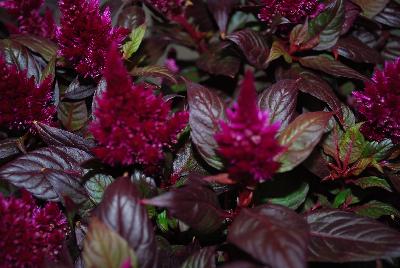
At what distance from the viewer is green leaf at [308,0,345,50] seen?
114cm

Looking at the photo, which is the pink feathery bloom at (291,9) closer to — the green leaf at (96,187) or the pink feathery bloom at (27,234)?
the green leaf at (96,187)

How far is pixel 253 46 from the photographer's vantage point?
3.78 ft

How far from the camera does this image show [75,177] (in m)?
0.96

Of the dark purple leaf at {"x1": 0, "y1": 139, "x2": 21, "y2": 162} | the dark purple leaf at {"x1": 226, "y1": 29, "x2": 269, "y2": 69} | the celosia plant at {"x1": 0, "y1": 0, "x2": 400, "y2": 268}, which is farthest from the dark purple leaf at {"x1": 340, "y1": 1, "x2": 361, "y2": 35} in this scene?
the dark purple leaf at {"x1": 0, "y1": 139, "x2": 21, "y2": 162}

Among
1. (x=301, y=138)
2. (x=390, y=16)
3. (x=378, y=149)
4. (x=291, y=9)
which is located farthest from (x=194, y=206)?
(x=390, y=16)

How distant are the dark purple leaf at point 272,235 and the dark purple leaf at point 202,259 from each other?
99 mm

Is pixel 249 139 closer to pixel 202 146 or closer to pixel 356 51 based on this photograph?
pixel 202 146

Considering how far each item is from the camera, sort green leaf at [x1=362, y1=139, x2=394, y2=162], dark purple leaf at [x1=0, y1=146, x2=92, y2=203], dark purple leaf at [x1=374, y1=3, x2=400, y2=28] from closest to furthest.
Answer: dark purple leaf at [x1=0, y1=146, x2=92, y2=203] < green leaf at [x1=362, y1=139, x2=394, y2=162] < dark purple leaf at [x1=374, y1=3, x2=400, y2=28]

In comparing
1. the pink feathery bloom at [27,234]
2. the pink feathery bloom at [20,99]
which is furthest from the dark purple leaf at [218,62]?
the pink feathery bloom at [27,234]

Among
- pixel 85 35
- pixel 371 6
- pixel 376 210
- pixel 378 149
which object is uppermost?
pixel 85 35

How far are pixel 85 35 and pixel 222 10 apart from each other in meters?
0.53

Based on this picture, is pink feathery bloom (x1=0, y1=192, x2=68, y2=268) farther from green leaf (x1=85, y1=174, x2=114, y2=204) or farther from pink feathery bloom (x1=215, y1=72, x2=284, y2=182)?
pink feathery bloom (x1=215, y1=72, x2=284, y2=182)

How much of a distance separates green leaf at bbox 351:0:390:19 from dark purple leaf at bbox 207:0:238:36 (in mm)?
355

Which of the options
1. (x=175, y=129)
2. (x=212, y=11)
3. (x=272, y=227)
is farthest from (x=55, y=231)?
(x=212, y=11)
